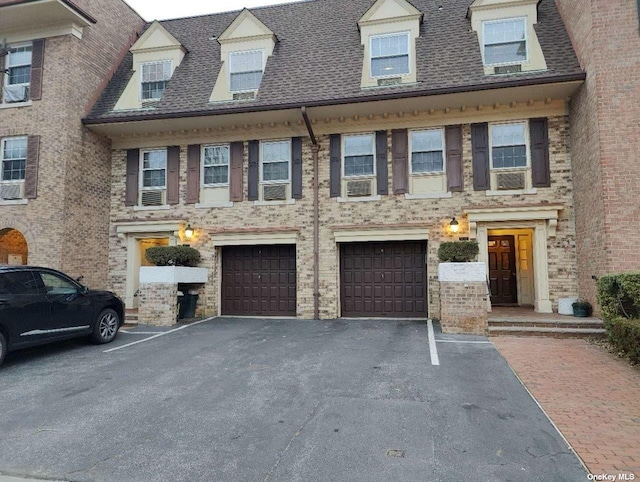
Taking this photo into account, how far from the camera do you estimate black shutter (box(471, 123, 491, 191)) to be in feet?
35.3

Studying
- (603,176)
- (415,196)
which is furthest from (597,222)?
(415,196)

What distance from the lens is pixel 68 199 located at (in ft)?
36.5

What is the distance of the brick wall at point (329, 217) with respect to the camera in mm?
10328

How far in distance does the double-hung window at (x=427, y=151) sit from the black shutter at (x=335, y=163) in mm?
2067

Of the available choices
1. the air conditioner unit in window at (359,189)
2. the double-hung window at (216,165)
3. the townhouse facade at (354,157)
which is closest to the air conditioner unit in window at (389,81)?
the townhouse facade at (354,157)

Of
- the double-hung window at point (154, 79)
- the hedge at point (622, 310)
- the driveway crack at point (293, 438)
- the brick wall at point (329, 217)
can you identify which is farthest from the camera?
the double-hung window at point (154, 79)

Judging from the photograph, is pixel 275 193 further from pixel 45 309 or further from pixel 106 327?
pixel 45 309

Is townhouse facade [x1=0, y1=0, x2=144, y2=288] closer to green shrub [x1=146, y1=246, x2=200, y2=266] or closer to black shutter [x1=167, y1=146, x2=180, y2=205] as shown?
black shutter [x1=167, y1=146, x2=180, y2=205]

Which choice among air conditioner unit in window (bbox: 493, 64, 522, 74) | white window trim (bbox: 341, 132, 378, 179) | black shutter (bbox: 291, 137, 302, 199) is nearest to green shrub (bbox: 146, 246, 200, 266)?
black shutter (bbox: 291, 137, 302, 199)

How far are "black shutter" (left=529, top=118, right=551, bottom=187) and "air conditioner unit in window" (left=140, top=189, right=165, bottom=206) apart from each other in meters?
10.7

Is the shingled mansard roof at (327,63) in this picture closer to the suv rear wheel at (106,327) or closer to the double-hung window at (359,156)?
the double-hung window at (359,156)

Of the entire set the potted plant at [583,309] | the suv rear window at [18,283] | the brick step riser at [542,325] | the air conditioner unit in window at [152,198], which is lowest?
the brick step riser at [542,325]

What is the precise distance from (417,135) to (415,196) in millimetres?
1758

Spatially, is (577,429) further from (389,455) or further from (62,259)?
(62,259)
